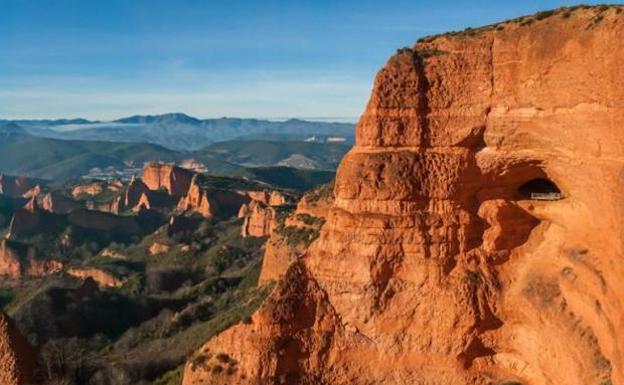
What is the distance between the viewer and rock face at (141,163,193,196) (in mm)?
126750

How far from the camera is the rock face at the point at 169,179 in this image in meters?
127

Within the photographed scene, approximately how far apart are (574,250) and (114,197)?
125m

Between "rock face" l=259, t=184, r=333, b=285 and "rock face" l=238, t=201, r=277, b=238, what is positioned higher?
"rock face" l=259, t=184, r=333, b=285

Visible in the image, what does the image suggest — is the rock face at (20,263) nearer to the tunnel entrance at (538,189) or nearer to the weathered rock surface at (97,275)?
the weathered rock surface at (97,275)

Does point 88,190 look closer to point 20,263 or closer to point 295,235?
point 20,263

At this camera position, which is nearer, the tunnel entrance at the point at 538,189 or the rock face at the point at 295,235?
the tunnel entrance at the point at 538,189

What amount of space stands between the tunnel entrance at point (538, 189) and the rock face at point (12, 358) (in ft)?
68.0

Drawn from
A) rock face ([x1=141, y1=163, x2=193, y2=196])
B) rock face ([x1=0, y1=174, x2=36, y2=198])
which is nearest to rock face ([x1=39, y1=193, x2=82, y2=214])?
rock face ([x1=141, y1=163, x2=193, y2=196])

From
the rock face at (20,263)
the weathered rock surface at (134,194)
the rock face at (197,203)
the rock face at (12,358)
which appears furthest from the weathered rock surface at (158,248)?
the rock face at (12,358)

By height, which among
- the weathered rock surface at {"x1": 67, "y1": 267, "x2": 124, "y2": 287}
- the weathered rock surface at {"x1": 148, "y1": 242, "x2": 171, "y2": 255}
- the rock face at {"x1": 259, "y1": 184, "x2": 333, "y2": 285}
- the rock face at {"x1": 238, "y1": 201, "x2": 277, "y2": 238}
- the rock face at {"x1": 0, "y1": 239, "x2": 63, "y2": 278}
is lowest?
the rock face at {"x1": 0, "y1": 239, "x2": 63, "y2": 278}

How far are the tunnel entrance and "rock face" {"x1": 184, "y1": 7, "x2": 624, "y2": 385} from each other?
0.40ft

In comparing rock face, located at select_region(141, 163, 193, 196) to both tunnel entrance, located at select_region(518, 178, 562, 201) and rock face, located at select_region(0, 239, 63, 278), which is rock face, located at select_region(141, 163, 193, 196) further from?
tunnel entrance, located at select_region(518, 178, 562, 201)

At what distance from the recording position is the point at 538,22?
20.8 metres

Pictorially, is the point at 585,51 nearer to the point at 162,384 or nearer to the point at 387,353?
the point at 387,353
